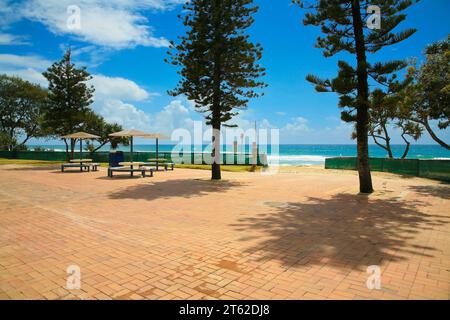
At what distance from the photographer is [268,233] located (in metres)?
5.59

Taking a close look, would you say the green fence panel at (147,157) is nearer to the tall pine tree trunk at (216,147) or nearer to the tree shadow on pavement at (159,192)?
the tall pine tree trunk at (216,147)

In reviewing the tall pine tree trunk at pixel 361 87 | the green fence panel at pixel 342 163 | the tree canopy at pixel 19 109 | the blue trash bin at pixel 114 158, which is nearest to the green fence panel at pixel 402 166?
the green fence panel at pixel 342 163

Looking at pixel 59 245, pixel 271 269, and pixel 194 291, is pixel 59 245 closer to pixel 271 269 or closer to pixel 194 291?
pixel 194 291

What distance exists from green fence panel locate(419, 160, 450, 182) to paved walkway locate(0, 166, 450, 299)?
32.7ft

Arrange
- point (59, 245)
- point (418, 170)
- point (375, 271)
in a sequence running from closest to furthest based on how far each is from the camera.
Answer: point (375, 271) < point (59, 245) < point (418, 170)

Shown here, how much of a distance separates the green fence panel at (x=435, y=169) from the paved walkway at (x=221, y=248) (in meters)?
9.96

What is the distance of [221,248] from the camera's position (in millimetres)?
4754

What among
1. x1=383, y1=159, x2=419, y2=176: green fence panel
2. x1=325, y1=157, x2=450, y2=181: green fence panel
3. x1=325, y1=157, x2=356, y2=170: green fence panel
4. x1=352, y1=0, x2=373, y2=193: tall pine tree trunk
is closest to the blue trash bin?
x1=352, y1=0, x2=373, y2=193: tall pine tree trunk

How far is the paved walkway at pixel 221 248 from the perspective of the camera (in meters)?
3.34

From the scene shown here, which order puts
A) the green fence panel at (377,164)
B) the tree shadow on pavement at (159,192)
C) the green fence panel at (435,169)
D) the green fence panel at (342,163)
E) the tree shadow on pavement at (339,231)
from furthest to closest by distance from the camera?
the green fence panel at (342,163) < the green fence panel at (377,164) < the green fence panel at (435,169) < the tree shadow on pavement at (159,192) < the tree shadow on pavement at (339,231)

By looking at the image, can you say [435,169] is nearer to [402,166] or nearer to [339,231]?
[402,166]
